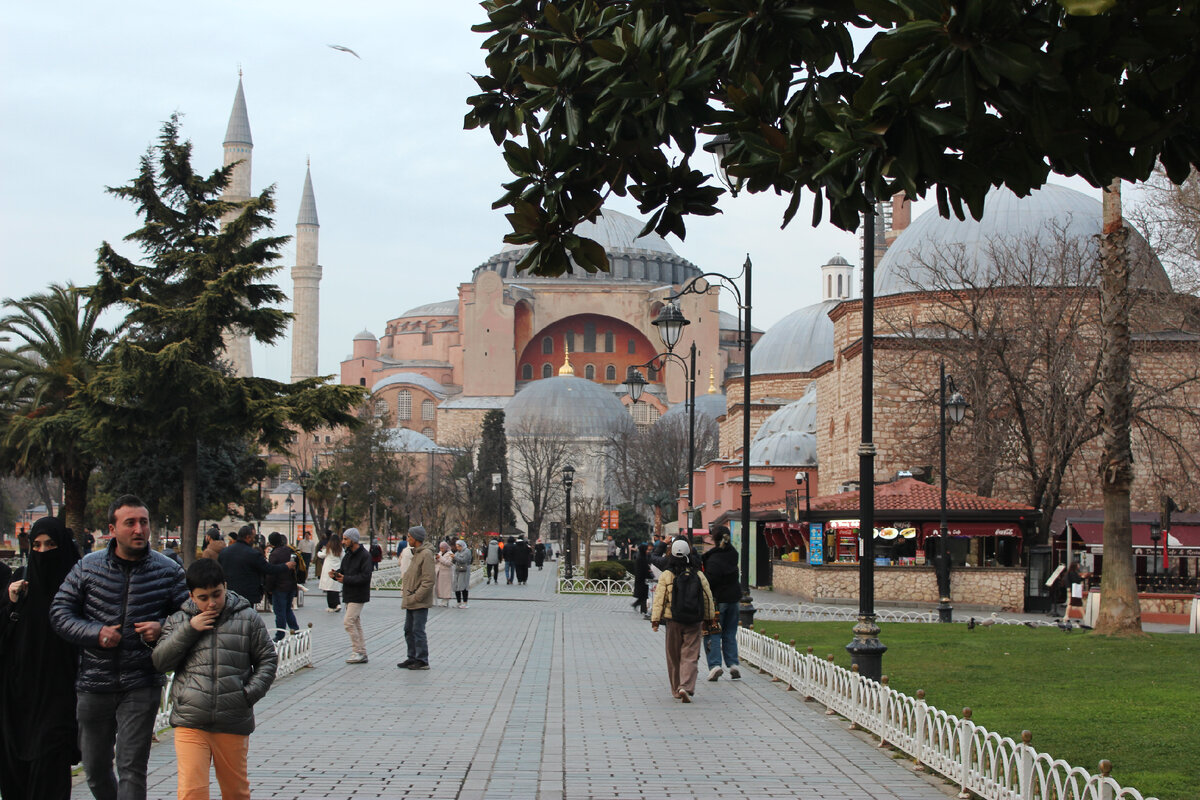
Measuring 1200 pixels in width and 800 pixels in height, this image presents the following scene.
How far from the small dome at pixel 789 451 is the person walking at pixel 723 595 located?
95.9ft

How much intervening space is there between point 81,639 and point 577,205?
2506 mm

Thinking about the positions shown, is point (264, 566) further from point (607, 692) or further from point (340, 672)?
point (607, 692)

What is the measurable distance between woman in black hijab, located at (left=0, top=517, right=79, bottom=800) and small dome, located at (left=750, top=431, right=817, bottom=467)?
36250mm

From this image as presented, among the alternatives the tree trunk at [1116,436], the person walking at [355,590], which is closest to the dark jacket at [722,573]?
the person walking at [355,590]

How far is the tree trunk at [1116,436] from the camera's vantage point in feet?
48.0

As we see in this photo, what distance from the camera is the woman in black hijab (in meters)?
Result: 5.33

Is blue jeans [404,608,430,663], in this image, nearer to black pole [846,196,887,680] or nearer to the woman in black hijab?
black pole [846,196,887,680]

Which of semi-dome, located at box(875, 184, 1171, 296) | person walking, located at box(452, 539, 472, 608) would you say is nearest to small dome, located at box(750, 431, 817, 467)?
semi-dome, located at box(875, 184, 1171, 296)

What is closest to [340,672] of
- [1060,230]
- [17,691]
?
[17,691]

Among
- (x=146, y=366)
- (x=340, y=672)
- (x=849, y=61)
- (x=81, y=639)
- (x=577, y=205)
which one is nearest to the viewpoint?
(x=849, y=61)

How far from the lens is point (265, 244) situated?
2448 centimetres

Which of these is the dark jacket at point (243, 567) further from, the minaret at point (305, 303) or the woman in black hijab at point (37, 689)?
the minaret at point (305, 303)

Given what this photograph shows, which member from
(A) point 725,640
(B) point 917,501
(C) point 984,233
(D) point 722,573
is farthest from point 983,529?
(D) point 722,573

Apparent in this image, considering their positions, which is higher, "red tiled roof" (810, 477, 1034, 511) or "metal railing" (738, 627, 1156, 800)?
"red tiled roof" (810, 477, 1034, 511)
